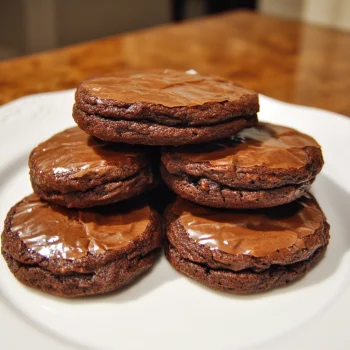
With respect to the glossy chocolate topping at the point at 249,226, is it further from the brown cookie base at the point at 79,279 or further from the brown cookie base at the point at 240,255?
the brown cookie base at the point at 79,279

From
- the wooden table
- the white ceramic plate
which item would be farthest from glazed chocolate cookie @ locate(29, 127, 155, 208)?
the wooden table

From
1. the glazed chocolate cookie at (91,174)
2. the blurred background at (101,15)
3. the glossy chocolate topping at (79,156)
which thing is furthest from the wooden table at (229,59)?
the glazed chocolate cookie at (91,174)

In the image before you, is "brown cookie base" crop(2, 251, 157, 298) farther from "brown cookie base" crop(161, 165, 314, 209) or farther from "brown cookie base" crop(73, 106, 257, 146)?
"brown cookie base" crop(73, 106, 257, 146)

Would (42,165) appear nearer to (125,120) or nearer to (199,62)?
(125,120)

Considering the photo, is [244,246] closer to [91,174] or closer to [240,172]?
[240,172]

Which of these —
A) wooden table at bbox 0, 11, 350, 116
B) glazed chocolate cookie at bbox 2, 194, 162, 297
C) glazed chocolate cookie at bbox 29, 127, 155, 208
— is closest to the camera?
glazed chocolate cookie at bbox 2, 194, 162, 297

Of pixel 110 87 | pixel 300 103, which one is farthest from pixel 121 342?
pixel 300 103
